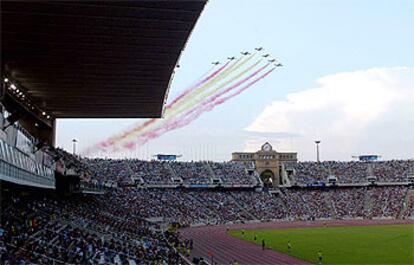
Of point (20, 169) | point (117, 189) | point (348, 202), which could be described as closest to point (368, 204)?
point (348, 202)

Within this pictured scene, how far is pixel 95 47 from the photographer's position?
34281 millimetres

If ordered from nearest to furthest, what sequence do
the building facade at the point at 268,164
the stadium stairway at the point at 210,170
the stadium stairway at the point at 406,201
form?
the stadium stairway at the point at 406,201
the stadium stairway at the point at 210,170
the building facade at the point at 268,164

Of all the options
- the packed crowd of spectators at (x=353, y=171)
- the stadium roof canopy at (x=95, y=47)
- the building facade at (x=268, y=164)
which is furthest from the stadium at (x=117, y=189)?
the building facade at (x=268, y=164)

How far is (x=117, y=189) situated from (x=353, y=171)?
4880 centimetres

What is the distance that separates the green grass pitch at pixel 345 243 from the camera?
3997cm

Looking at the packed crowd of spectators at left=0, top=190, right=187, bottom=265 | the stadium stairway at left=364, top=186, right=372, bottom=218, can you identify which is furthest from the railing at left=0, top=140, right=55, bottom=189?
the stadium stairway at left=364, top=186, right=372, bottom=218

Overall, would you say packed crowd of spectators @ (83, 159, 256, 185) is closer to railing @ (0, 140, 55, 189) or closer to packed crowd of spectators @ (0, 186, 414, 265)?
packed crowd of spectators @ (0, 186, 414, 265)

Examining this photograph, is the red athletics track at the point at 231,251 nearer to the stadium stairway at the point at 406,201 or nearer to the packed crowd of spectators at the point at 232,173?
the stadium stairway at the point at 406,201

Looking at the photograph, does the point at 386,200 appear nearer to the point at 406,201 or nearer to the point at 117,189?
the point at 406,201

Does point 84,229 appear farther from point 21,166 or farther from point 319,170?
point 319,170

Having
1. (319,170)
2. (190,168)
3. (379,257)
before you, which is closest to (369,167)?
(319,170)

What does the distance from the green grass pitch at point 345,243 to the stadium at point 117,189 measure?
0.35ft

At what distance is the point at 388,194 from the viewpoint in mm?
94812

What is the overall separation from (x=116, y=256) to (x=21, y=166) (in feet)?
23.9
